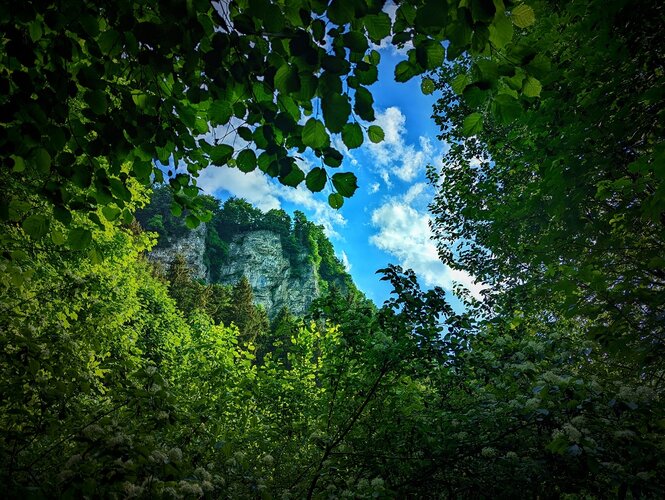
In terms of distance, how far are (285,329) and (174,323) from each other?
59.7 feet

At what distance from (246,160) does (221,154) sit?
0.43 feet

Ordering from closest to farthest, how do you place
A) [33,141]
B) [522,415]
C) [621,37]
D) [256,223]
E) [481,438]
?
[33,141] → [621,37] → [522,415] → [481,438] → [256,223]

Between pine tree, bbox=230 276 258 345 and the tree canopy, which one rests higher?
pine tree, bbox=230 276 258 345

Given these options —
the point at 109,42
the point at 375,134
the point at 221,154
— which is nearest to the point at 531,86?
the point at 375,134

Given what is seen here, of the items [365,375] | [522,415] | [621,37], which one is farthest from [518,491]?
[621,37]

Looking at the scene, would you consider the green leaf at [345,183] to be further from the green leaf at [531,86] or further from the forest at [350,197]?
the green leaf at [531,86]

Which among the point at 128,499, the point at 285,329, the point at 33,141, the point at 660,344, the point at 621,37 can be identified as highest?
the point at 621,37

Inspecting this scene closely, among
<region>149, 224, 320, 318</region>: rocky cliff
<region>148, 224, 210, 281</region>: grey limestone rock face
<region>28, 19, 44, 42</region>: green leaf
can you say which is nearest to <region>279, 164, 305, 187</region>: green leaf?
<region>28, 19, 44, 42</region>: green leaf

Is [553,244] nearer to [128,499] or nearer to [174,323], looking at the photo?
[128,499]

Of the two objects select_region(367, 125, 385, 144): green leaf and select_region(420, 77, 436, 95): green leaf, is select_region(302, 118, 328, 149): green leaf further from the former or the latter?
select_region(420, 77, 436, 95): green leaf

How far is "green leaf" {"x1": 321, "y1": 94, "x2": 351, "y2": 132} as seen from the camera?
1267 mm

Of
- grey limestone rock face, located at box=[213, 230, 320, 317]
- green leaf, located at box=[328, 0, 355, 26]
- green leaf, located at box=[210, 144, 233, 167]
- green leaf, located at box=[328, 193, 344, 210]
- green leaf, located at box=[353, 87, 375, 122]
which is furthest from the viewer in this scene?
grey limestone rock face, located at box=[213, 230, 320, 317]

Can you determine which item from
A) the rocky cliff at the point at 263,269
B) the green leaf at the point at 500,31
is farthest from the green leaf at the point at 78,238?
the rocky cliff at the point at 263,269

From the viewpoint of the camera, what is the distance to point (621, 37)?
9.72ft
